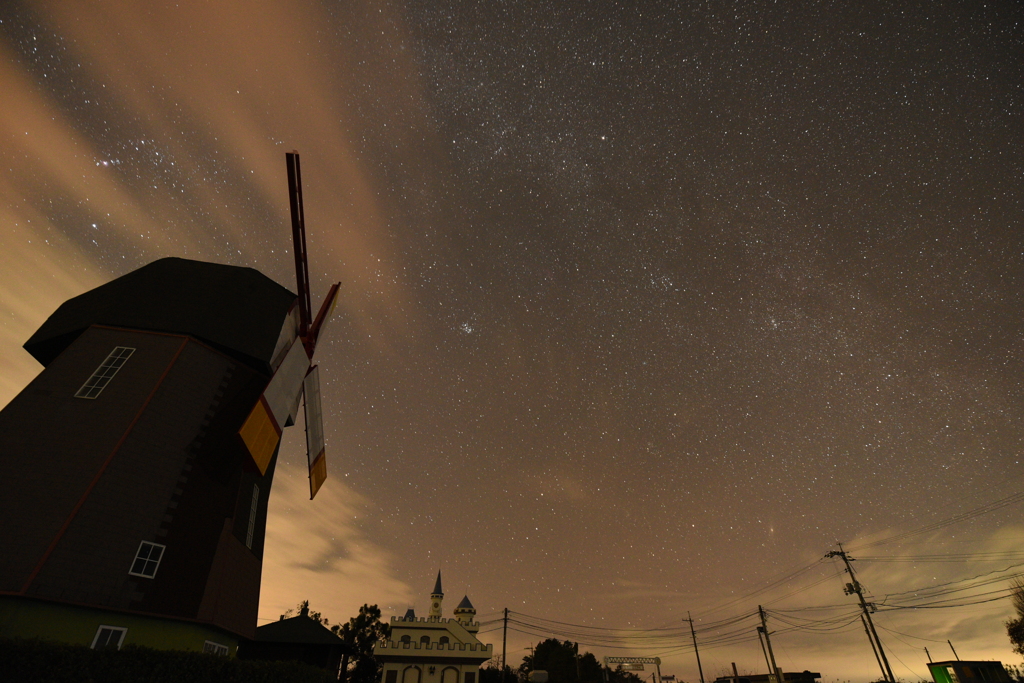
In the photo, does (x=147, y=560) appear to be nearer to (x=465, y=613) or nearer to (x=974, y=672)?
(x=465, y=613)

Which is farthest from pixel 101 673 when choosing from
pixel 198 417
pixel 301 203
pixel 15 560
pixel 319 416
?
pixel 301 203

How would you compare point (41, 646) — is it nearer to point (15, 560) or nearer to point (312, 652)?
point (15, 560)

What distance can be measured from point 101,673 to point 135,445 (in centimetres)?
751

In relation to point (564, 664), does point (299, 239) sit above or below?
above

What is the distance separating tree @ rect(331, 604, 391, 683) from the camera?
161 feet

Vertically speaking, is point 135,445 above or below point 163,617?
above

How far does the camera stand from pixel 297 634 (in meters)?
32.1

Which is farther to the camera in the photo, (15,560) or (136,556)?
(136,556)

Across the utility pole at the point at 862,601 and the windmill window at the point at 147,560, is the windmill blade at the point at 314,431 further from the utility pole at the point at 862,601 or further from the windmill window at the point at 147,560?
the utility pole at the point at 862,601

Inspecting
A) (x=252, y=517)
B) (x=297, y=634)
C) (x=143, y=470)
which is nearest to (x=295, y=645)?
(x=297, y=634)

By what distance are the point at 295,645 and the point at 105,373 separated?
2263 centimetres

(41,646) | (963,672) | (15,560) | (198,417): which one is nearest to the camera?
(41,646)

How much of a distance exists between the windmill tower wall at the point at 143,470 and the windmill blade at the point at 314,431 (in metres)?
2.92

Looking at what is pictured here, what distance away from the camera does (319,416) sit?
27031 mm
